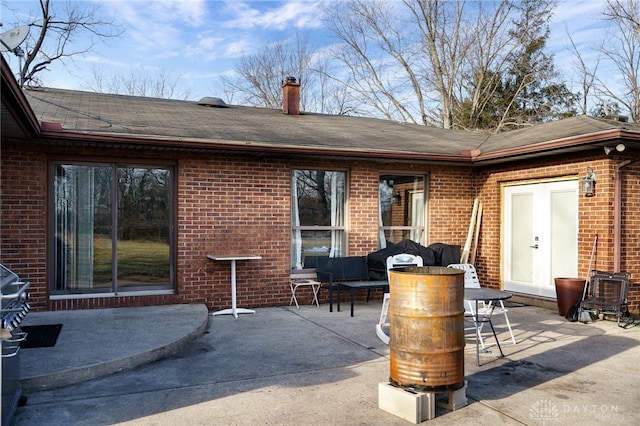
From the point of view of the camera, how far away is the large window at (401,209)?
9.73 meters

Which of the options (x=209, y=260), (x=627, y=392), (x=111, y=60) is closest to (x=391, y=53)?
(x=111, y=60)

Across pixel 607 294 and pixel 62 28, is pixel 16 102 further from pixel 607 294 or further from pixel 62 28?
pixel 62 28

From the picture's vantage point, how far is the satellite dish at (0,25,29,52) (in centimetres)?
291

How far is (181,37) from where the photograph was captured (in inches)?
688

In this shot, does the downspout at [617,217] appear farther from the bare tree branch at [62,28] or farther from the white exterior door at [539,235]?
the bare tree branch at [62,28]

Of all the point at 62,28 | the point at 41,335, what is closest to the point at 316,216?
the point at 41,335

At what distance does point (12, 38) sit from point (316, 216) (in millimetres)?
6542

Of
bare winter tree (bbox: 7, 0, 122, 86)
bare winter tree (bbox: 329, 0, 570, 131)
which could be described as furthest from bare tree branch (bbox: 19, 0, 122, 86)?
bare winter tree (bbox: 329, 0, 570, 131)

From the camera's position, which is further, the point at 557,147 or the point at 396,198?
the point at 396,198

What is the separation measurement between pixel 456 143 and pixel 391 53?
15.4 meters

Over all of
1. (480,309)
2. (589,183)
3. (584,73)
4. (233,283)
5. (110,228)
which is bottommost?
(480,309)

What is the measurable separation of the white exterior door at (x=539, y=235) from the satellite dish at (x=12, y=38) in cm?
805

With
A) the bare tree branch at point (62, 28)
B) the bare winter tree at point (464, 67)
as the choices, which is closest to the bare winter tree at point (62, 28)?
the bare tree branch at point (62, 28)

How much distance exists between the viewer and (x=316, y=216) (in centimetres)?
920
